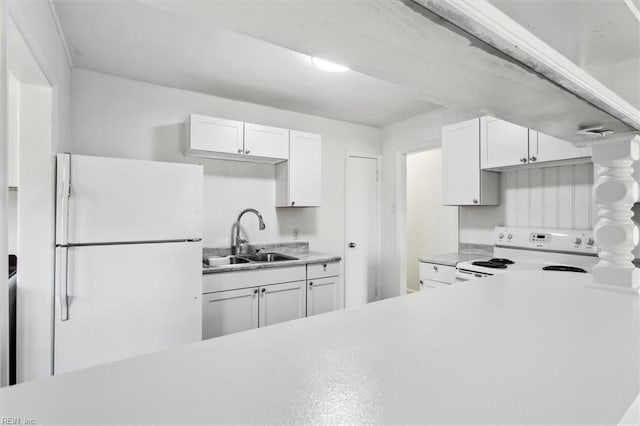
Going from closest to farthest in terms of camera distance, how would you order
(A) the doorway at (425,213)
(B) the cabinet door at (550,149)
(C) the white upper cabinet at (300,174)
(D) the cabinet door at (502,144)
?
(B) the cabinet door at (550,149), (D) the cabinet door at (502,144), (C) the white upper cabinet at (300,174), (A) the doorway at (425,213)

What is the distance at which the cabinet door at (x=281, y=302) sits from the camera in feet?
8.81

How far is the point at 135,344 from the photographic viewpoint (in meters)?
2.03

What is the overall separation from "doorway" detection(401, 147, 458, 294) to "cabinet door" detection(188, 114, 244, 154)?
2604mm

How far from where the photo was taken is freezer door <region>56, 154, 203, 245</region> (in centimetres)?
187

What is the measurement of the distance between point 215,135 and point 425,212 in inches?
127

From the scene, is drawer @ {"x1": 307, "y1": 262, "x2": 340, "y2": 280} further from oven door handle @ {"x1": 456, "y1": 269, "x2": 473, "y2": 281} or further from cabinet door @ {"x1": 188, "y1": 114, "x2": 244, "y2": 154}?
cabinet door @ {"x1": 188, "y1": 114, "x2": 244, "y2": 154}

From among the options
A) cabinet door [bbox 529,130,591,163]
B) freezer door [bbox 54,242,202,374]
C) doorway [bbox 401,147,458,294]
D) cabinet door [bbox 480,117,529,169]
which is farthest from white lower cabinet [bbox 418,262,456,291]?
freezer door [bbox 54,242,202,374]

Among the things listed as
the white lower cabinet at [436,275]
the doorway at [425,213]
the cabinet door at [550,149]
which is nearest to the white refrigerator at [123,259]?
the white lower cabinet at [436,275]

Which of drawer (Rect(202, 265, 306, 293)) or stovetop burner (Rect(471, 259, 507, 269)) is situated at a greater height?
stovetop burner (Rect(471, 259, 507, 269))

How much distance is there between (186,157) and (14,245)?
4.58 ft

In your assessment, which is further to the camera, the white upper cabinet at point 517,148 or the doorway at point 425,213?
the doorway at point 425,213

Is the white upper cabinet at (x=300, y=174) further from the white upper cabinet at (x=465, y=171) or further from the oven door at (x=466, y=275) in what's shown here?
the oven door at (x=466, y=275)

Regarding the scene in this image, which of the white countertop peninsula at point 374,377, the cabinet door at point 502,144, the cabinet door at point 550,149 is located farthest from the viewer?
the cabinet door at point 502,144

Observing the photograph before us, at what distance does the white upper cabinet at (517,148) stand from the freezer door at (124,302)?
2.54m
